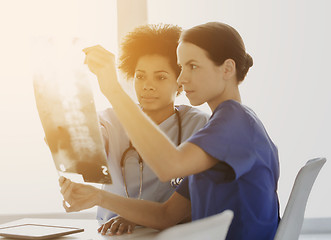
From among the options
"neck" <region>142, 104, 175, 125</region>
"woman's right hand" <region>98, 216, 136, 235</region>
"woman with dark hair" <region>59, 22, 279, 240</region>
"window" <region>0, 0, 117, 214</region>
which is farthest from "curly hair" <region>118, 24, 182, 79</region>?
"window" <region>0, 0, 117, 214</region>

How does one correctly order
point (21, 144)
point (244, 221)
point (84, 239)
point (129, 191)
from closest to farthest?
point (244, 221) < point (84, 239) < point (129, 191) < point (21, 144)

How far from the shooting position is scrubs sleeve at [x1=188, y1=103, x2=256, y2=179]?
3.31ft

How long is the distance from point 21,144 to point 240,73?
1830 millimetres

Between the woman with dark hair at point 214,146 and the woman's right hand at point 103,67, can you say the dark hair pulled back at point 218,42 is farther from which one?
the woman's right hand at point 103,67

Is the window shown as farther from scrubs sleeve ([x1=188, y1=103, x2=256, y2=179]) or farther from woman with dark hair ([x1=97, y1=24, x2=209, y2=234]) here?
scrubs sleeve ([x1=188, y1=103, x2=256, y2=179])

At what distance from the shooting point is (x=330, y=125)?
2822 millimetres

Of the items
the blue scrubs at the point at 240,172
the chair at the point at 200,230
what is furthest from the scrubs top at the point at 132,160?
the chair at the point at 200,230

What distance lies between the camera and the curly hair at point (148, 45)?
1.70 metres

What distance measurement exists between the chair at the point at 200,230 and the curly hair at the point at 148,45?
41.2 inches

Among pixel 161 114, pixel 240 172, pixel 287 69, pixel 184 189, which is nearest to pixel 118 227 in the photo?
pixel 184 189

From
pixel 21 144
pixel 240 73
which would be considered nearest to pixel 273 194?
pixel 240 73

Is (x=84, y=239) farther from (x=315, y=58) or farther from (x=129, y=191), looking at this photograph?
(x=315, y=58)

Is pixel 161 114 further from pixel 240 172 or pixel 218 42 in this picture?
pixel 240 172

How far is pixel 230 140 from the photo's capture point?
3.36 feet
